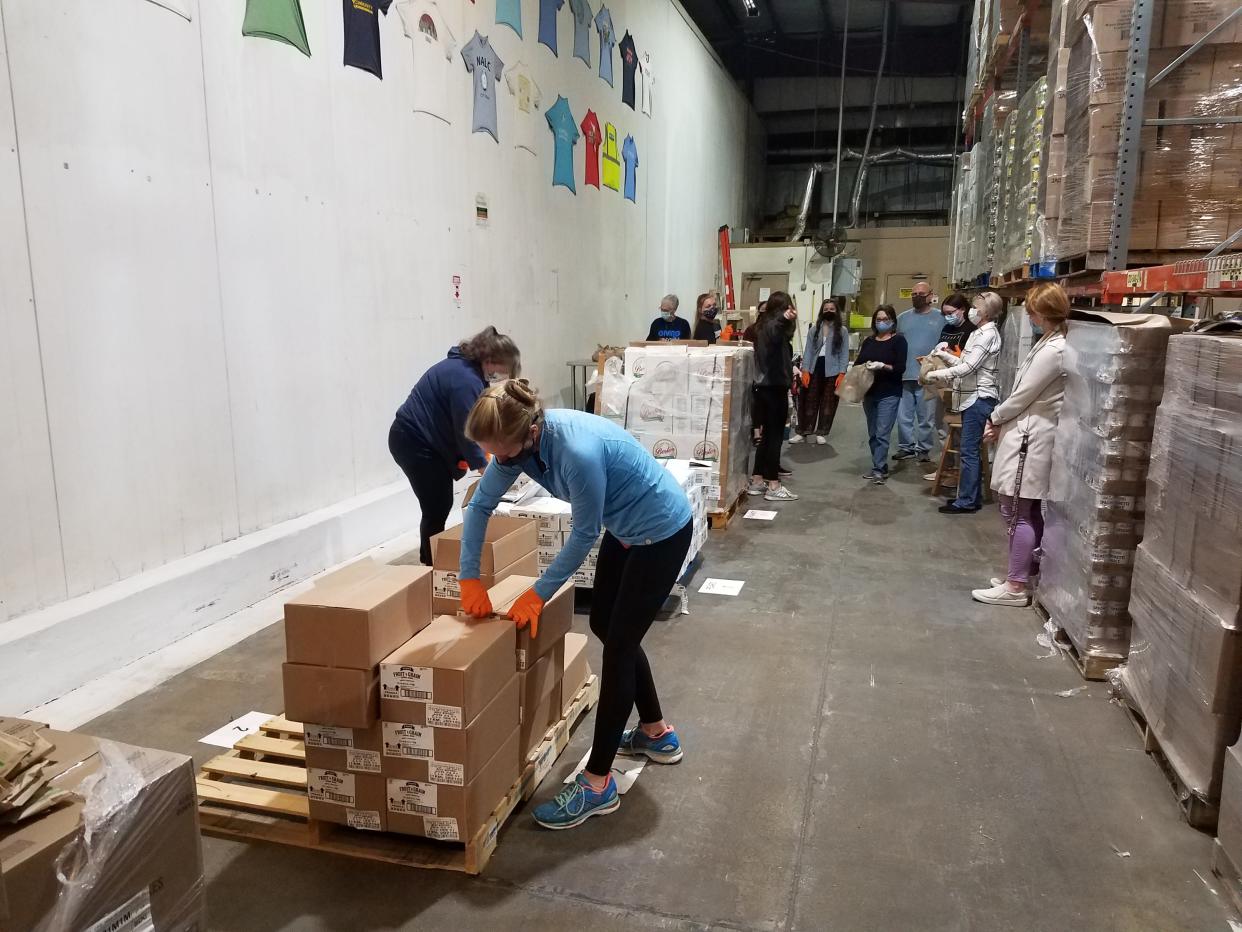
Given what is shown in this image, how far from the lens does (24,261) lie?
3260 mm

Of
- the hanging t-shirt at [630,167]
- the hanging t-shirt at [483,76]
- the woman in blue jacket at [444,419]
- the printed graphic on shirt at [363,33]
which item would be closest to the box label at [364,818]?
the woman in blue jacket at [444,419]

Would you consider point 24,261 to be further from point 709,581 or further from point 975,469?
point 975,469

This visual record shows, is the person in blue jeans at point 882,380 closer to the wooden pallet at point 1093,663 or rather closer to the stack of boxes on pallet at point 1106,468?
the stack of boxes on pallet at point 1106,468

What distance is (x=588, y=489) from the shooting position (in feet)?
7.61

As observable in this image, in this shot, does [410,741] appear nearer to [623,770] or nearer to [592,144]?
[623,770]

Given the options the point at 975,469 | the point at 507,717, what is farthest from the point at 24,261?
the point at 975,469

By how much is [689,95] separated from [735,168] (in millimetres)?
4354

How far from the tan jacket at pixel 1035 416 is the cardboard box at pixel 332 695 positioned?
11.6 feet

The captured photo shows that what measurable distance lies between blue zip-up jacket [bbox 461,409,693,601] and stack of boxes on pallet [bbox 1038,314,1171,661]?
2.07m

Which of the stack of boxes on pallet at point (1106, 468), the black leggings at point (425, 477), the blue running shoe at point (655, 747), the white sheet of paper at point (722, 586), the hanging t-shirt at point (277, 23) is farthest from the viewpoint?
the white sheet of paper at point (722, 586)

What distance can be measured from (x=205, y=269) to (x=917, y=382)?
6787 mm

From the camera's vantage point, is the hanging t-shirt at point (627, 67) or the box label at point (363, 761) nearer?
the box label at point (363, 761)

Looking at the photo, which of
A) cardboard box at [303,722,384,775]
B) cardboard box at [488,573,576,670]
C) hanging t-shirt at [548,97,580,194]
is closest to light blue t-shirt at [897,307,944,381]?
hanging t-shirt at [548,97,580,194]

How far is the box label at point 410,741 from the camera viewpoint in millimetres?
2330
